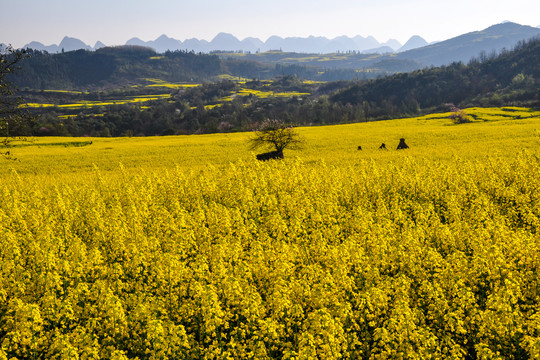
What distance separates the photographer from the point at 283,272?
1271 cm

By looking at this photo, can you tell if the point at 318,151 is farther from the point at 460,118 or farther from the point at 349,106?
the point at 349,106

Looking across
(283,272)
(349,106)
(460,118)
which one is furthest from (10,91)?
(349,106)

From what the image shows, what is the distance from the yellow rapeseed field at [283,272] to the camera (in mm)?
9648

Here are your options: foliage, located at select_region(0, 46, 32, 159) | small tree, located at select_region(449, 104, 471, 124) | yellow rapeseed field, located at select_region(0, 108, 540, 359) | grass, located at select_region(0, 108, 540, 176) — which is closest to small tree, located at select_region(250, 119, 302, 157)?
grass, located at select_region(0, 108, 540, 176)

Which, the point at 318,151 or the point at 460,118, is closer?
the point at 318,151

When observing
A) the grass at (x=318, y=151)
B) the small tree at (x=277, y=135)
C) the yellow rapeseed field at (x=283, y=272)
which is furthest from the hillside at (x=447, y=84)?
the yellow rapeseed field at (x=283, y=272)

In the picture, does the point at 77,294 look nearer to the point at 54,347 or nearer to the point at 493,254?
the point at 54,347

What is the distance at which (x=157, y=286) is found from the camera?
13.3 metres

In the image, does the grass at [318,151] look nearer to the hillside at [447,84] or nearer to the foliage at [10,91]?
the foliage at [10,91]

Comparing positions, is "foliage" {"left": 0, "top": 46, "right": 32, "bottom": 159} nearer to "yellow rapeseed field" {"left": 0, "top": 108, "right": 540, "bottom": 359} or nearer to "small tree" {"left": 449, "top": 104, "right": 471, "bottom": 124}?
"yellow rapeseed field" {"left": 0, "top": 108, "right": 540, "bottom": 359}

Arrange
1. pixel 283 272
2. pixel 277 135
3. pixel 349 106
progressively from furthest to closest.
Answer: pixel 349 106, pixel 277 135, pixel 283 272

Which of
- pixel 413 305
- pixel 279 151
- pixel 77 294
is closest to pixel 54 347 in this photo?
pixel 77 294

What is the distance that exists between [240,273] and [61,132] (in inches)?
4373

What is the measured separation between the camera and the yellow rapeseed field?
9.65 meters
